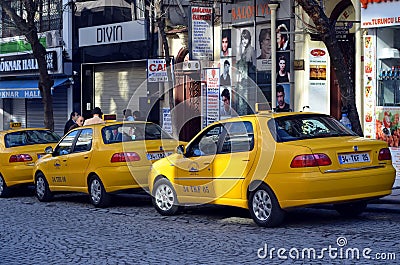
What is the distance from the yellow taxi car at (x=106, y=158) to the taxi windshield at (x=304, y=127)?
3.50 metres

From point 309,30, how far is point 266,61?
2.14 metres

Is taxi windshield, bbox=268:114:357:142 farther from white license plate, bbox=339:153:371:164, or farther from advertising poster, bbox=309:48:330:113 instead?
advertising poster, bbox=309:48:330:113

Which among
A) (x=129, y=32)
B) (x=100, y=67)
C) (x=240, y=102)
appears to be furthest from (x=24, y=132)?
(x=100, y=67)

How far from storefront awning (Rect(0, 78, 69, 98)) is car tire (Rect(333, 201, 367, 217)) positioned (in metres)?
18.9

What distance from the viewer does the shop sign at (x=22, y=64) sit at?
2969 cm

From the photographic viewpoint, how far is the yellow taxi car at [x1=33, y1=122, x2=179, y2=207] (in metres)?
14.2

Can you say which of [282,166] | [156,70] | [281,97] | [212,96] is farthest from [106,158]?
[212,96]

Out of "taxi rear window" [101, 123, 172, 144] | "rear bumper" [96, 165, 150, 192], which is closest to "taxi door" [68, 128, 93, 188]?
"taxi rear window" [101, 123, 172, 144]

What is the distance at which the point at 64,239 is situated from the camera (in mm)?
11039

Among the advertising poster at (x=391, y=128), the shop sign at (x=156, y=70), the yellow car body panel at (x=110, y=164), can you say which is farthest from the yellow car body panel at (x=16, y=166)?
the advertising poster at (x=391, y=128)

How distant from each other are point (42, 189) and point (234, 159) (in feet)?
20.1

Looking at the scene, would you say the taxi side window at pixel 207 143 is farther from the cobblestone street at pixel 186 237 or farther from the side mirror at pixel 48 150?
the side mirror at pixel 48 150

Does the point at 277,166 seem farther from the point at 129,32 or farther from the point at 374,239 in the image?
the point at 129,32

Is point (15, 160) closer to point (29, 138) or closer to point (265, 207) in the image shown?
point (29, 138)
